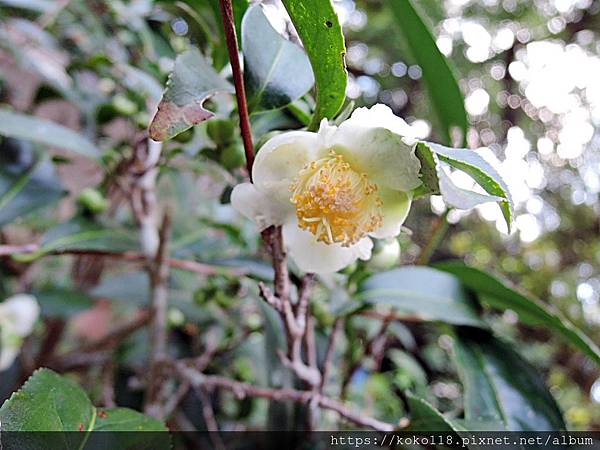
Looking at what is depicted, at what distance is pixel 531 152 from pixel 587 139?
0.62 ft

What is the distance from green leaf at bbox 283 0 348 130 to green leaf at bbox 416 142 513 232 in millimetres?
104

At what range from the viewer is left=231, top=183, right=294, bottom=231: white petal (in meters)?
0.48

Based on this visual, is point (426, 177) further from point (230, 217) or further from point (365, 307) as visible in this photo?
point (230, 217)

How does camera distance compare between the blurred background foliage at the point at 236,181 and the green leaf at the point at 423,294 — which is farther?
the blurred background foliage at the point at 236,181

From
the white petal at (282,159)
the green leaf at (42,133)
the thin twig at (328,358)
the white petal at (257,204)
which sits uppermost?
the white petal at (282,159)

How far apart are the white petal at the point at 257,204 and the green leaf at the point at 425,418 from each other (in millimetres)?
229

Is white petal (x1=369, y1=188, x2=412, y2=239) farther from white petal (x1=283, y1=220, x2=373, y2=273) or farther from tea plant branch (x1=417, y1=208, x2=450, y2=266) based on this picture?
tea plant branch (x1=417, y1=208, x2=450, y2=266)

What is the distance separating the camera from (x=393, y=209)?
47cm

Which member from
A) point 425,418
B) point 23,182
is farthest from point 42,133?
point 425,418

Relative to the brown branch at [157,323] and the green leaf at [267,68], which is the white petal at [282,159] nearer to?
the green leaf at [267,68]

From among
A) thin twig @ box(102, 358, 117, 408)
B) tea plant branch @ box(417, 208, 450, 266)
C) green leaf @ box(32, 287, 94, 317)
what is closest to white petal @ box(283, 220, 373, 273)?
tea plant branch @ box(417, 208, 450, 266)

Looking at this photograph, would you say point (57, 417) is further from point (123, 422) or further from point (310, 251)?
point (310, 251)

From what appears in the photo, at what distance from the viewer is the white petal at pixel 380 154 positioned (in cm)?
43

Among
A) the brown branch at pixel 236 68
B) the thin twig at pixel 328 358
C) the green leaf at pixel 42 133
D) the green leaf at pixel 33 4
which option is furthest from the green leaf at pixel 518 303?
the green leaf at pixel 33 4
